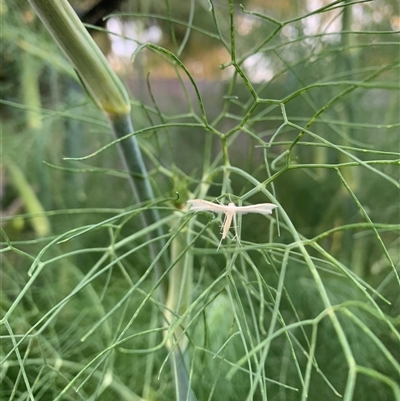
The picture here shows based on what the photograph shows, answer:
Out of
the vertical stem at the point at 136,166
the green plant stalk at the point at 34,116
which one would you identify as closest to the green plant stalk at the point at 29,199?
the green plant stalk at the point at 34,116

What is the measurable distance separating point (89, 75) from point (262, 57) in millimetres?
497

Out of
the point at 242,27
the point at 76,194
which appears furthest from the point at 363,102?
the point at 76,194

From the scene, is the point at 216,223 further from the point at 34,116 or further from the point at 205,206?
the point at 34,116

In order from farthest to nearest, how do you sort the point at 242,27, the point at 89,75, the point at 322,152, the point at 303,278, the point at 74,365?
the point at 242,27
the point at 322,152
the point at 303,278
the point at 74,365
the point at 89,75

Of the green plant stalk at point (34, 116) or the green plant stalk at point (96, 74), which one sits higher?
the green plant stalk at point (34, 116)

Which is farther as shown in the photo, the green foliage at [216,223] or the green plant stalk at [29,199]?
the green plant stalk at [29,199]

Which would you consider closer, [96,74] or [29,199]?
[96,74]

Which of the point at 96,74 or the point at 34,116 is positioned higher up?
the point at 34,116

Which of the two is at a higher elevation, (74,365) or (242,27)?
(242,27)

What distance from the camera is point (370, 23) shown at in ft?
2.18

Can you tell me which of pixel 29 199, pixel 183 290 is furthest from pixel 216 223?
pixel 29 199

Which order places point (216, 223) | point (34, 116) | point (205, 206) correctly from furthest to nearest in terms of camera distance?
point (34, 116)
point (216, 223)
point (205, 206)

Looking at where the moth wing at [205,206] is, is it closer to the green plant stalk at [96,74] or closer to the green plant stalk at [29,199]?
the green plant stalk at [96,74]

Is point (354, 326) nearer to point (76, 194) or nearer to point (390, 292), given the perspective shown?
point (390, 292)
